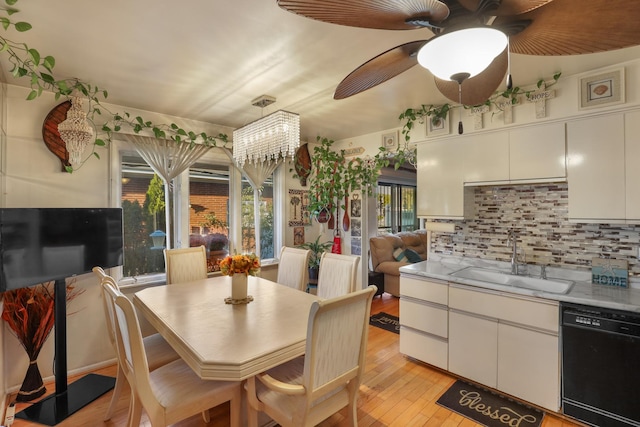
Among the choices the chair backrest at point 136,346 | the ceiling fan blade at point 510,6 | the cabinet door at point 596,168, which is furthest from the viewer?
the cabinet door at point 596,168

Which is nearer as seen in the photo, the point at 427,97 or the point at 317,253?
the point at 427,97

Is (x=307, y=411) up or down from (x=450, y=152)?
down

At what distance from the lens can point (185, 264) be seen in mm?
3070

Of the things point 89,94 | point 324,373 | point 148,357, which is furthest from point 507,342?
point 89,94

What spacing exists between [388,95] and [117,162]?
2.69 m

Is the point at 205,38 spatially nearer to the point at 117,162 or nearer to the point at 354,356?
the point at 117,162

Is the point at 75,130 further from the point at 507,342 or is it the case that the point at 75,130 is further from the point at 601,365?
the point at 601,365

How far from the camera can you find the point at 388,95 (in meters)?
2.69

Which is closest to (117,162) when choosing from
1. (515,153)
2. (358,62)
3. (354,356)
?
(358,62)

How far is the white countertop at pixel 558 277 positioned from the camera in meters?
1.91

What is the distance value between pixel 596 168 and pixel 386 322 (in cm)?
266

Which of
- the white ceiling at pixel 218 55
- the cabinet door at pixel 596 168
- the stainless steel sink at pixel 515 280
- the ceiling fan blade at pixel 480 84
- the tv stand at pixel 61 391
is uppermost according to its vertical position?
the white ceiling at pixel 218 55

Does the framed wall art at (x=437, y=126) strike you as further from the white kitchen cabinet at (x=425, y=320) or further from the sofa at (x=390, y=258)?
the sofa at (x=390, y=258)

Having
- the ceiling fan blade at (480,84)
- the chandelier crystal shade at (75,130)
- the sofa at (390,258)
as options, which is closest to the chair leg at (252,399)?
the ceiling fan blade at (480,84)
